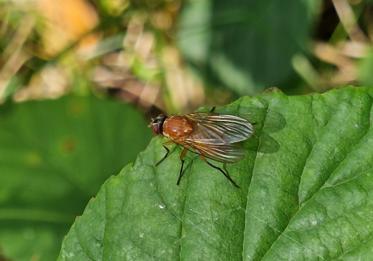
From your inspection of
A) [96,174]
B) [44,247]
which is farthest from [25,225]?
[96,174]

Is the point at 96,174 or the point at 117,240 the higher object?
the point at 117,240

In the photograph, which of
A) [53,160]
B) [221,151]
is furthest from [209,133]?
[53,160]

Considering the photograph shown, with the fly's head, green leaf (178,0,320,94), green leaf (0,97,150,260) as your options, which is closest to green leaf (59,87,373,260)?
the fly's head

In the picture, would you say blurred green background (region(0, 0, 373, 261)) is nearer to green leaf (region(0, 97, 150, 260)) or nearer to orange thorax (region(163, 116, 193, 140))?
green leaf (region(0, 97, 150, 260))

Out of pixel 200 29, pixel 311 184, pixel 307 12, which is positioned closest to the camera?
pixel 311 184

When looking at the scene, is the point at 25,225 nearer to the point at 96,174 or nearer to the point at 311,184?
the point at 96,174

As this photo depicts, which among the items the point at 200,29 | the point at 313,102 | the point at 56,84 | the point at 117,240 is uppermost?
the point at 313,102

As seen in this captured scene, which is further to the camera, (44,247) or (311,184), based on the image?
(44,247)
